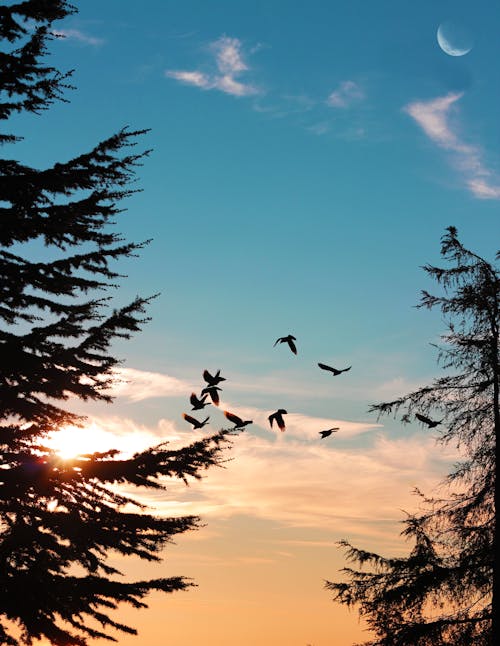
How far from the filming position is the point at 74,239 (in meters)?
13.2

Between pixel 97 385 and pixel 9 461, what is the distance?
2410 millimetres

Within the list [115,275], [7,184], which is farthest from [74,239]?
[7,184]

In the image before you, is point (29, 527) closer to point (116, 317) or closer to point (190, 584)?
point (190, 584)

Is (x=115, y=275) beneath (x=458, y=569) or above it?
above

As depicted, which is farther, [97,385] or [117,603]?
[97,385]

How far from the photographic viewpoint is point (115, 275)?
1298 cm

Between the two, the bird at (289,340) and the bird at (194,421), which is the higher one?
the bird at (289,340)

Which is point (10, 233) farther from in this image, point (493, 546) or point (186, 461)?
point (493, 546)

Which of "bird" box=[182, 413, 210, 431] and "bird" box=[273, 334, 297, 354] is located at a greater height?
"bird" box=[273, 334, 297, 354]

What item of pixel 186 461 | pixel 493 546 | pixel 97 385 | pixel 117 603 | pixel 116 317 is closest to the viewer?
pixel 186 461

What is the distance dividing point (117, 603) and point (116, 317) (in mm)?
4407

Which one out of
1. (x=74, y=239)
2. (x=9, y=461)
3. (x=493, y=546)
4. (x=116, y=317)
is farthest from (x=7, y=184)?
(x=493, y=546)

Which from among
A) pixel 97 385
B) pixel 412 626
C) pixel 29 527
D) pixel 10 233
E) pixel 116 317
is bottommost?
pixel 412 626

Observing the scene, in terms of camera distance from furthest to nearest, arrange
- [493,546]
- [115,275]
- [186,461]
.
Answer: [493,546] → [115,275] → [186,461]
